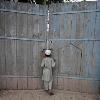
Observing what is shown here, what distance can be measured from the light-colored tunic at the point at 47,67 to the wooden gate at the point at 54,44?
235 mm

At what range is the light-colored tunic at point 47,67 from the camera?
5.70 metres

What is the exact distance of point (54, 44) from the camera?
587 cm

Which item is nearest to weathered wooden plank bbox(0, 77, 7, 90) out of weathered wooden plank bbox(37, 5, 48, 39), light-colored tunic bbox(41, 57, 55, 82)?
light-colored tunic bbox(41, 57, 55, 82)

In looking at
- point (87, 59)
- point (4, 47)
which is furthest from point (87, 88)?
point (4, 47)

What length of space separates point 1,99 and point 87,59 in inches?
97.4

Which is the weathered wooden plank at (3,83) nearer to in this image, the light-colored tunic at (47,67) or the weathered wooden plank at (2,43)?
the weathered wooden plank at (2,43)

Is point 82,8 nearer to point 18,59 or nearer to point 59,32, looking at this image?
point 59,32

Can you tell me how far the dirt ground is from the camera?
5.52m

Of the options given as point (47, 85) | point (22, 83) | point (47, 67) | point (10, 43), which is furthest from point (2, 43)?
point (47, 85)

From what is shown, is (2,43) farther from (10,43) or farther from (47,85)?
(47,85)

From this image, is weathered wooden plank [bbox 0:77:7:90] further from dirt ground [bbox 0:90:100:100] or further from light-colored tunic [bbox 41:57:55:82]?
light-colored tunic [bbox 41:57:55:82]

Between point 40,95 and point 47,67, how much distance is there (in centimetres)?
77

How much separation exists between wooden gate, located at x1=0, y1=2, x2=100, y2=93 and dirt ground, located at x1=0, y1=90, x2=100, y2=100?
0.16 meters

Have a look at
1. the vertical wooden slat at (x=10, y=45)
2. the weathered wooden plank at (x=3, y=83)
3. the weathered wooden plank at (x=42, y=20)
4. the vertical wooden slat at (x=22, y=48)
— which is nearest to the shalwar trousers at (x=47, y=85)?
the vertical wooden slat at (x=22, y=48)
